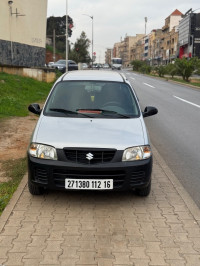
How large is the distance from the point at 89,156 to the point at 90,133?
388 millimetres

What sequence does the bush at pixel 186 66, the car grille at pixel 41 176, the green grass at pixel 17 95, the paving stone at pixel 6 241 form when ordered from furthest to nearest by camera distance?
the bush at pixel 186 66 < the green grass at pixel 17 95 < the car grille at pixel 41 176 < the paving stone at pixel 6 241

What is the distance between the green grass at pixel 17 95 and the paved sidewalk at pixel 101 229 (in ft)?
23.4

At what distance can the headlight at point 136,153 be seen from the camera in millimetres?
4586

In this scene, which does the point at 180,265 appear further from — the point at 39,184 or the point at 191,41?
the point at 191,41

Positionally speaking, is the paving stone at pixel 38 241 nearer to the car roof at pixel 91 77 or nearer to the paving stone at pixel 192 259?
the paving stone at pixel 192 259

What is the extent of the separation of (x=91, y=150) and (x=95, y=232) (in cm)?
102

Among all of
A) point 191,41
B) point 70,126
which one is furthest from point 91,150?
point 191,41

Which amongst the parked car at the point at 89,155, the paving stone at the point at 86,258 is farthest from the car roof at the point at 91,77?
the paving stone at the point at 86,258

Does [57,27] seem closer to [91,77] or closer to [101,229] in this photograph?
[91,77]

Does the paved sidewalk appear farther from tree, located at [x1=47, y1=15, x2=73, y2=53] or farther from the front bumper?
tree, located at [x1=47, y1=15, x2=73, y2=53]

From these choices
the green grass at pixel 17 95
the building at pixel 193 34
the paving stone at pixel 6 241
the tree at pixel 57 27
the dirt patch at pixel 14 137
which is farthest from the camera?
the tree at pixel 57 27

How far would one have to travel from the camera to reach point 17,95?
1583cm

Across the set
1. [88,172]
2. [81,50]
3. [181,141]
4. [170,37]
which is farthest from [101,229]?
[170,37]

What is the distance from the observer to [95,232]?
401cm
